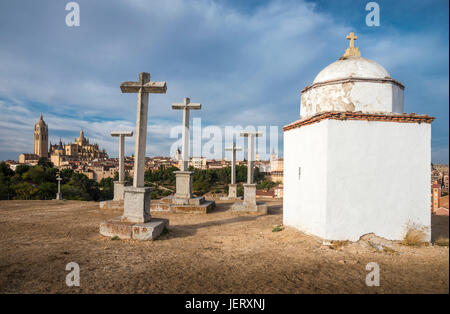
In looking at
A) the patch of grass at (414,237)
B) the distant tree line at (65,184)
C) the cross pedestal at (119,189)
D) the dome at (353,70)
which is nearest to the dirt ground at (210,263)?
the patch of grass at (414,237)

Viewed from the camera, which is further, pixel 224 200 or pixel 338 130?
pixel 224 200

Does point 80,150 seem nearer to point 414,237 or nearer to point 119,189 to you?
point 119,189

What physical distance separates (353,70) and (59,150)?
135514 mm

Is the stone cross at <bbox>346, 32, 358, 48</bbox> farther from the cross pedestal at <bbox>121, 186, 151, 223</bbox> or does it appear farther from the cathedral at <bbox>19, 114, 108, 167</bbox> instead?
the cathedral at <bbox>19, 114, 108, 167</bbox>

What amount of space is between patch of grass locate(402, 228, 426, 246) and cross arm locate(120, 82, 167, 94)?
7.32 meters

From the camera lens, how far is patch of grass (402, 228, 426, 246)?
6070 mm

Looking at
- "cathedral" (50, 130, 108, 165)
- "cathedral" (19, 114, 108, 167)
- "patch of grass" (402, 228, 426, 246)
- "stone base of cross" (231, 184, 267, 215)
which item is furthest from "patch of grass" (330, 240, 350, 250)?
"cathedral" (50, 130, 108, 165)

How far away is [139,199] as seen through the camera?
6832mm

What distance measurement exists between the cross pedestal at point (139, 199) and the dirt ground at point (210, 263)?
287 millimetres

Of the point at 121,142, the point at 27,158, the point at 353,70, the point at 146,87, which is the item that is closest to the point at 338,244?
the point at 353,70
